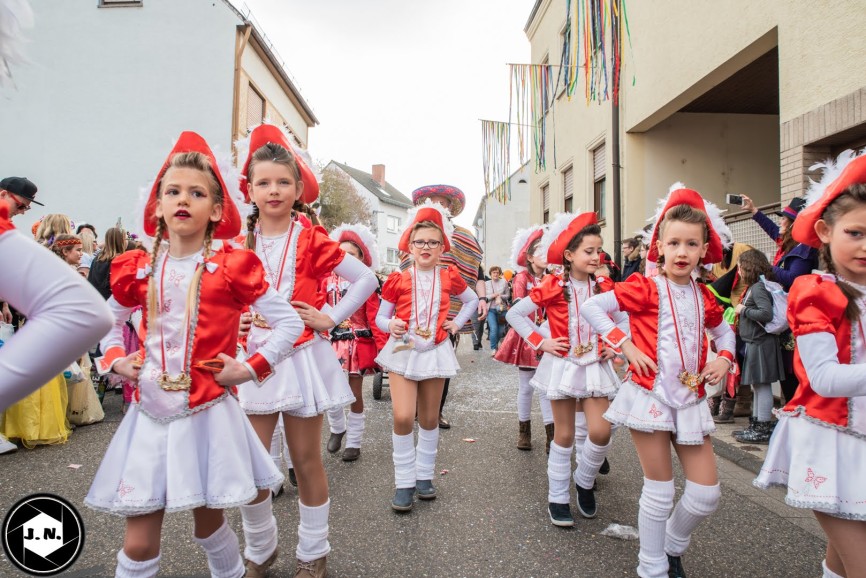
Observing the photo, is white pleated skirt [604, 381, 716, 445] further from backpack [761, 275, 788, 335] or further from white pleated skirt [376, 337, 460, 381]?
backpack [761, 275, 788, 335]

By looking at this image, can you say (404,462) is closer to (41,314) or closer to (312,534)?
(312,534)

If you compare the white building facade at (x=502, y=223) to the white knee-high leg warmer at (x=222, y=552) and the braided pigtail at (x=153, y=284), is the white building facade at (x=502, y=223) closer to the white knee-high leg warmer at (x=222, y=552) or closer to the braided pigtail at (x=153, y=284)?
the braided pigtail at (x=153, y=284)

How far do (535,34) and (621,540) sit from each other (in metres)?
17.0

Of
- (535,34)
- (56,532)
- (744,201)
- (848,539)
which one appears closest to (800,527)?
(848,539)

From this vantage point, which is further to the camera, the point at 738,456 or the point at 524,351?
the point at 524,351

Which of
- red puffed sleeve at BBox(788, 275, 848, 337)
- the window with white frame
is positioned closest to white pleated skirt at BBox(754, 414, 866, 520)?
red puffed sleeve at BBox(788, 275, 848, 337)

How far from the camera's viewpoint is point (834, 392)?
79.0 inches

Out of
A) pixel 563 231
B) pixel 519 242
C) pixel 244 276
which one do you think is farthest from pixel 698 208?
pixel 519 242

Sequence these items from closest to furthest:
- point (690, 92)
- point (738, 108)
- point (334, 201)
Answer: point (690, 92) → point (738, 108) → point (334, 201)

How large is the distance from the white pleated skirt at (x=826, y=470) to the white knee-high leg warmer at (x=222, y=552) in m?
2.19

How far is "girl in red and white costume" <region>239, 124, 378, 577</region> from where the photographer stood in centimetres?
286

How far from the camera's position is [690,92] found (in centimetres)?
930

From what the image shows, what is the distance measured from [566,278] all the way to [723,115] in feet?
30.7

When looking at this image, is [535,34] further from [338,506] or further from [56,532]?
[56,532]
